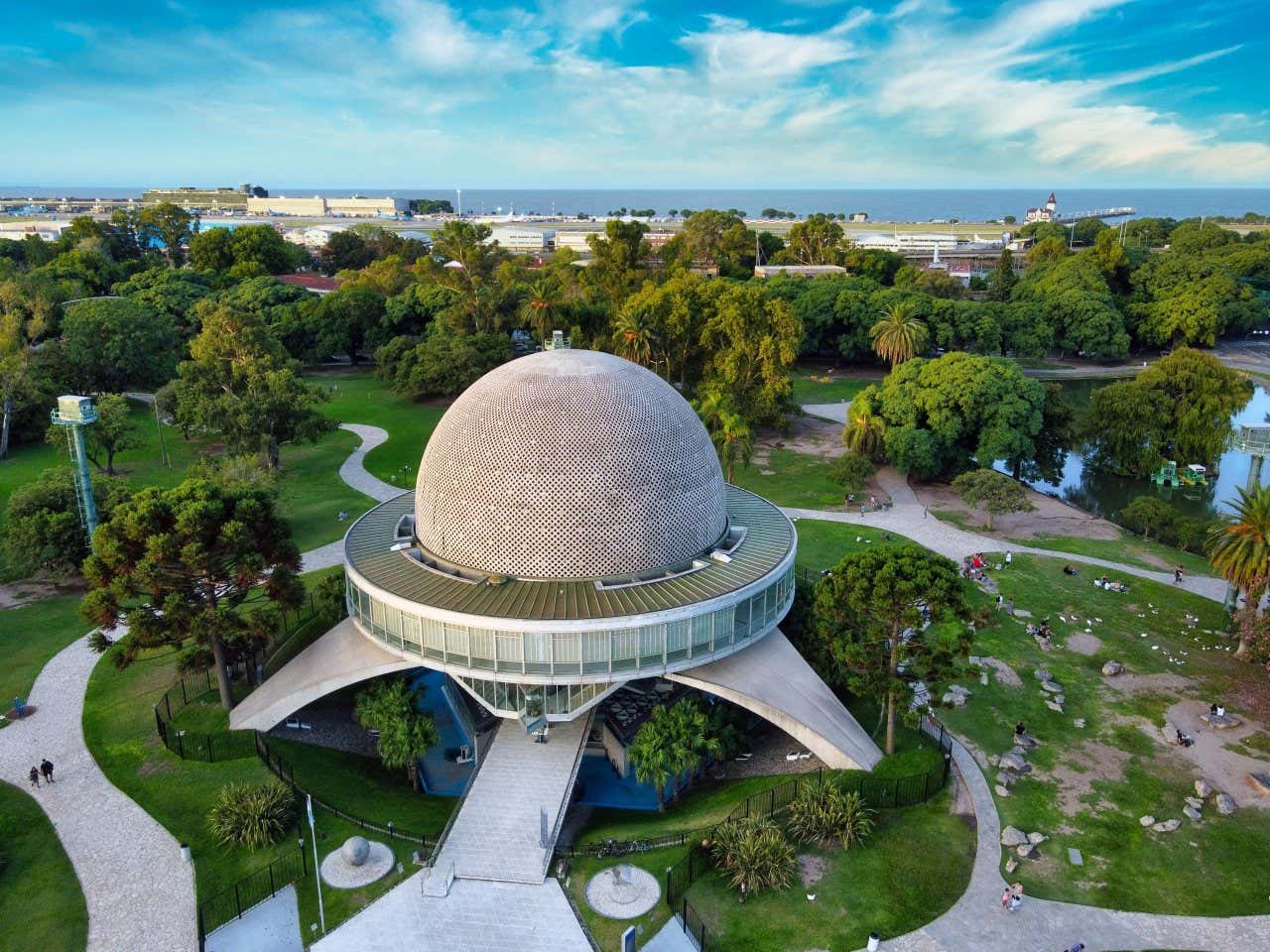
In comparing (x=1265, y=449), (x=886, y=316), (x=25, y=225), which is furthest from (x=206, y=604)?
(x=25, y=225)

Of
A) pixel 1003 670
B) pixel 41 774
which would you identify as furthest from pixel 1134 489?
pixel 41 774

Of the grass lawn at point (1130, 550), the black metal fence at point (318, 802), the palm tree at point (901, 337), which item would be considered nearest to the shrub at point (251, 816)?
the black metal fence at point (318, 802)

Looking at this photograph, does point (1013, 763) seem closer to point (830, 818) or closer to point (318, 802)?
point (830, 818)

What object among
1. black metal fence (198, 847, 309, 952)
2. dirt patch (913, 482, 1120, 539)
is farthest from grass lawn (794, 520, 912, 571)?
black metal fence (198, 847, 309, 952)

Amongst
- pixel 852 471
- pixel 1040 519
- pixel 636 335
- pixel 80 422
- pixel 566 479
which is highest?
pixel 566 479

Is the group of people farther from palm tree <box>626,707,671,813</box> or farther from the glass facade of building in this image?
palm tree <box>626,707,671,813</box>
